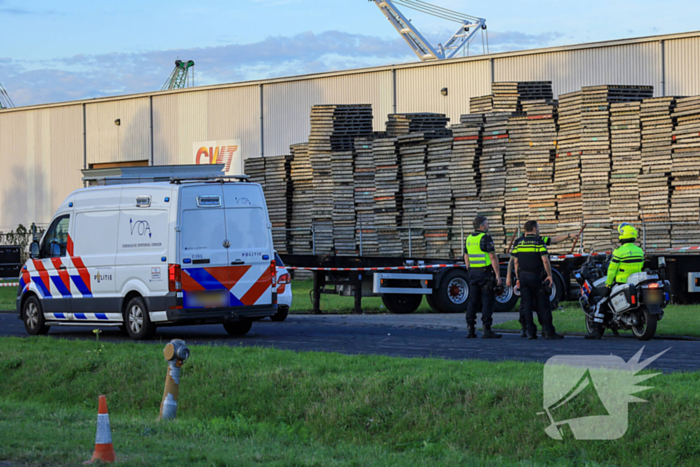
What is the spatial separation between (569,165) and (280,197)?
11301 millimetres

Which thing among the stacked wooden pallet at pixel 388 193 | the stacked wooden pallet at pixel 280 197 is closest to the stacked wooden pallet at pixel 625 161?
the stacked wooden pallet at pixel 388 193

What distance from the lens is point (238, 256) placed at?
15000mm

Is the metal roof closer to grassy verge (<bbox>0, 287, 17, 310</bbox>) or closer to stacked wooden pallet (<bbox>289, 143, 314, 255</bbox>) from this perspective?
stacked wooden pallet (<bbox>289, 143, 314, 255</bbox>)

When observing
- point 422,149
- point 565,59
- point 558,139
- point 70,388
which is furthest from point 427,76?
point 70,388

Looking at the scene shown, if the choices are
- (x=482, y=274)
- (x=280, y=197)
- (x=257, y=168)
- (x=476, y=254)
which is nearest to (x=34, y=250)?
(x=476, y=254)

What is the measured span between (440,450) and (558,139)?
771 inches

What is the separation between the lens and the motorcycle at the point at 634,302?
13.5 meters

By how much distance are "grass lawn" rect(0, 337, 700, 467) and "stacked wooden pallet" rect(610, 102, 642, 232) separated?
611 inches

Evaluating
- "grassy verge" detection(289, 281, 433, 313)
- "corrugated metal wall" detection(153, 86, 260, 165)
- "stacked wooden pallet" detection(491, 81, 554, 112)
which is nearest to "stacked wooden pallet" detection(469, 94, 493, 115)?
"stacked wooden pallet" detection(491, 81, 554, 112)

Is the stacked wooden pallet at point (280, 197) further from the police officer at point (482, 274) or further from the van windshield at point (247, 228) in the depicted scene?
the police officer at point (482, 274)

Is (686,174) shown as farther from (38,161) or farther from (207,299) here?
(38,161)

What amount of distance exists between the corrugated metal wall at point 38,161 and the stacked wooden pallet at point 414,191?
24.3 meters

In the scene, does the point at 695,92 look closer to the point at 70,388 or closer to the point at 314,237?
the point at 314,237

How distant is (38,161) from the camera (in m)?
50.5
